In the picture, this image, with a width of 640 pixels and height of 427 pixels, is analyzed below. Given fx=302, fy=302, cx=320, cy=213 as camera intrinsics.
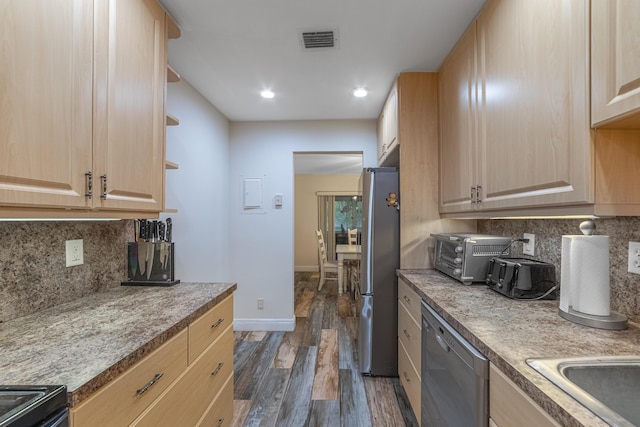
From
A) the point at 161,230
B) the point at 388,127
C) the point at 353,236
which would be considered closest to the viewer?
the point at 161,230

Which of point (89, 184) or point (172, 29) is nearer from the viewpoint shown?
point (89, 184)

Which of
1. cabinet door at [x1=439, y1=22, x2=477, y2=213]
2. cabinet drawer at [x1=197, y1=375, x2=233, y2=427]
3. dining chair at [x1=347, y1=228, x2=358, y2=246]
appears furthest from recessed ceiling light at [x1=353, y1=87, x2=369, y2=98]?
dining chair at [x1=347, y1=228, x2=358, y2=246]

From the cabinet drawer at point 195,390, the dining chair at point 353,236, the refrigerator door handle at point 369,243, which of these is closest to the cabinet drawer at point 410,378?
the refrigerator door handle at point 369,243

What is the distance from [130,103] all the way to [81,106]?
279mm

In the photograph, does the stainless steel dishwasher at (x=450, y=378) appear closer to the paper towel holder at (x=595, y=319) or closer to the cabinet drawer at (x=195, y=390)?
the paper towel holder at (x=595, y=319)

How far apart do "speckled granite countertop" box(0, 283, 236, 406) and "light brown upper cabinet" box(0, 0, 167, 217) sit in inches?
15.8

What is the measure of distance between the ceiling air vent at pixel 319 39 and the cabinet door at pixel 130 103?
774mm

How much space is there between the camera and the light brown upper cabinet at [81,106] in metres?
0.85

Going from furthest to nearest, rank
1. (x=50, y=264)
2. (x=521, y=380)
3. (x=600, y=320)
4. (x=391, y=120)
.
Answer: (x=391, y=120), (x=50, y=264), (x=600, y=320), (x=521, y=380)

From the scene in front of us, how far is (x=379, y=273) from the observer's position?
2387mm

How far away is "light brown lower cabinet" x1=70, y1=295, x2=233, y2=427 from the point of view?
2.63ft

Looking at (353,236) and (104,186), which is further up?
(104,186)

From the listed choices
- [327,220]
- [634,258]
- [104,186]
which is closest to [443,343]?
[634,258]

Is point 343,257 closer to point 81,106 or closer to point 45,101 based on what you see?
point 81,106
